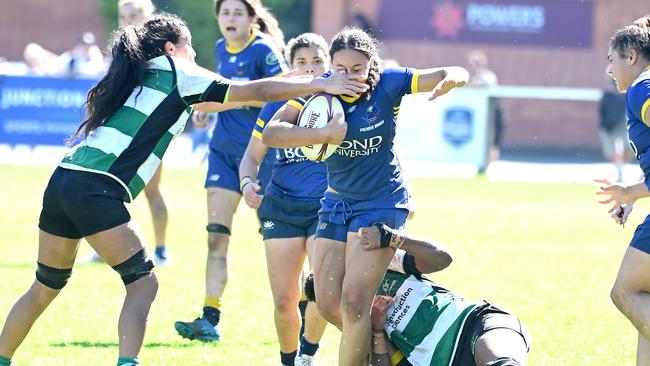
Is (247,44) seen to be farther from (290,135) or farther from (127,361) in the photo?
(127,361)

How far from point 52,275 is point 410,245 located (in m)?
1.88

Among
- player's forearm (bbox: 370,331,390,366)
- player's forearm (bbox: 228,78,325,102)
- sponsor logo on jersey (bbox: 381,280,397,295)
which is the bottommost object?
player's forearm (bbox: 370,331,390,366)

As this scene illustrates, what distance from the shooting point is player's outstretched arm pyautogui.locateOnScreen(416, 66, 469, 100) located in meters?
5.85

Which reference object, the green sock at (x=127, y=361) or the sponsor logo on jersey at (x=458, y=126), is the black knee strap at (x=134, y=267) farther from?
the sponsor logo on jersey at (x=458, y=126)

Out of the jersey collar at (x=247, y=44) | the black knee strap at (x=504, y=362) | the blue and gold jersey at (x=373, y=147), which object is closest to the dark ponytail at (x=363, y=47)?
the blue and gold jersey at (x=373, y=147)

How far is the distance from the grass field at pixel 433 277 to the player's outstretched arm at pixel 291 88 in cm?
193

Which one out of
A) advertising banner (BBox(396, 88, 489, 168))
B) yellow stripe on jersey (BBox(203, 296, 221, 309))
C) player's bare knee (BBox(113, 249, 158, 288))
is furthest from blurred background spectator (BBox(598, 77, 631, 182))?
player's bare knee (BBox(113, 249, 158, 288))

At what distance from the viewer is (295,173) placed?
6.89 meters

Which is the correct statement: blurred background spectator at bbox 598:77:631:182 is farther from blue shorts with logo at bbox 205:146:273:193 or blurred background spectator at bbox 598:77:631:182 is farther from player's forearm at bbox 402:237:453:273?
player's forearm at bbox 402:237:453:273

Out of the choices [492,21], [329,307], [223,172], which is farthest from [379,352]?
[492,21]

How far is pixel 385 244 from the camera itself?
5781 mm

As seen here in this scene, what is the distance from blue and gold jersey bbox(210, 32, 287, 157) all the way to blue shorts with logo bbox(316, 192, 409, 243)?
7.82 feet

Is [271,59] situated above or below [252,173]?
above

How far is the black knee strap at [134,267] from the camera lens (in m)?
5.87
